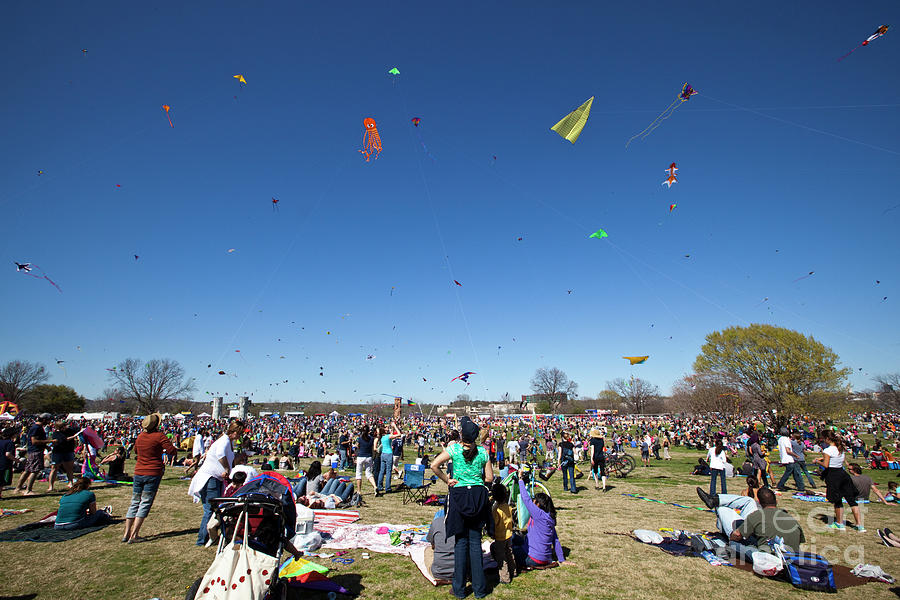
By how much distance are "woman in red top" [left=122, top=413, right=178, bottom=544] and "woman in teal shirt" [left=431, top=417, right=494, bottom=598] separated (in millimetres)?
4218

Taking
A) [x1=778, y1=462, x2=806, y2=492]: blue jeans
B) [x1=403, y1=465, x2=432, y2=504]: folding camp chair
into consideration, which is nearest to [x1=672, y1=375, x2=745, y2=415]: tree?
[x1=778, y1=462, x2=806, y2=492]: blue jeans

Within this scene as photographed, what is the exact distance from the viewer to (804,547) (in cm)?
586

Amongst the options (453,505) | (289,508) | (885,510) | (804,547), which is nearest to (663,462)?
(885,510)

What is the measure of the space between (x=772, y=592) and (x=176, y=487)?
13543 mm

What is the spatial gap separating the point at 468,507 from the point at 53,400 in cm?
8099

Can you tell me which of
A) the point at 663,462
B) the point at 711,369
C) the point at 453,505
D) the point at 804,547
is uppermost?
the point at 711,369

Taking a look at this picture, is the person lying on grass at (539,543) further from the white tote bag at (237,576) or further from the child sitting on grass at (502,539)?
the white tote bag at (237,576)

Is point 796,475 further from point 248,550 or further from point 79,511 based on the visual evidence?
point 79,511

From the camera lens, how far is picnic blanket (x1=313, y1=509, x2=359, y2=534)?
7.10m

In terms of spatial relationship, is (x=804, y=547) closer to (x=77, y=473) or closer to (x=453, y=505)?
(x=453, y=505)

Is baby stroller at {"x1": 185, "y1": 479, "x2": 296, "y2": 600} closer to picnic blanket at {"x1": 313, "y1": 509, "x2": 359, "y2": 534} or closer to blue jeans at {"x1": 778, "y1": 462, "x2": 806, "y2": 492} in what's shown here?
picnic blanket at {"x1": 313, "y1": 509, "x2": 359, "y2": 534}

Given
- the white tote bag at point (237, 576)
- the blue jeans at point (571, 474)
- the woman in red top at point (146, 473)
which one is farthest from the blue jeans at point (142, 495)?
the blue jeans at point (571, 474)

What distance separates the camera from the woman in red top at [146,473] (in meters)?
5.67

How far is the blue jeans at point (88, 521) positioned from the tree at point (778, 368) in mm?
45249
